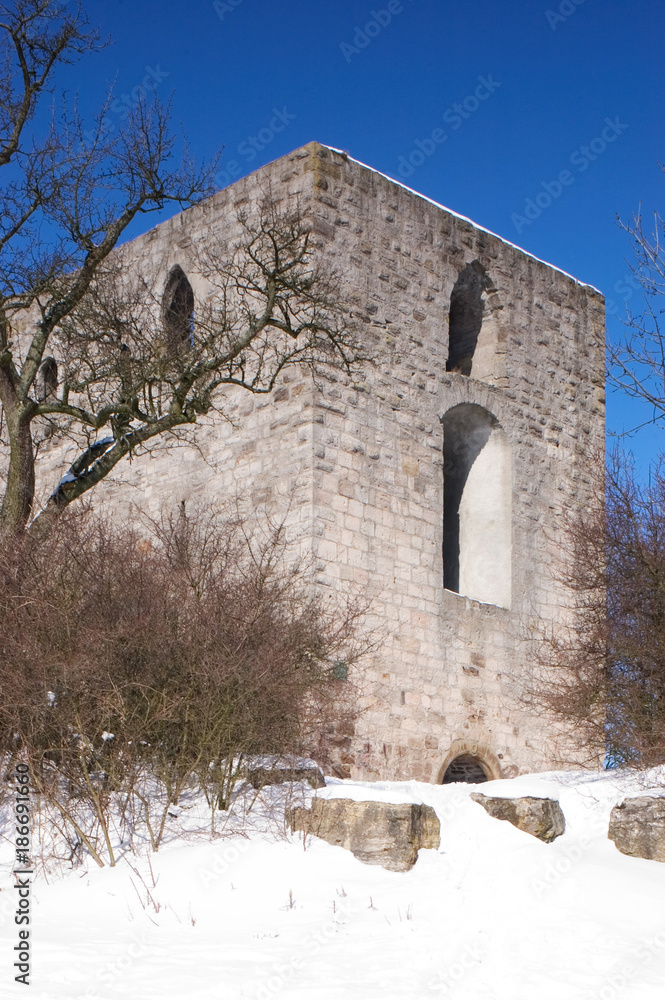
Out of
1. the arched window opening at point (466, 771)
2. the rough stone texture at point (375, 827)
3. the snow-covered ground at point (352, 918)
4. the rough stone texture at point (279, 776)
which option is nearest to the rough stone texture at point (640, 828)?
the snow-covered ground at point (352, 918)

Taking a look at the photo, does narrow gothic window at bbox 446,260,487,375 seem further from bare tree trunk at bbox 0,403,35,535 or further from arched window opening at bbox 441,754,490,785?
bare tree trunk at bbox 0,403,35,535

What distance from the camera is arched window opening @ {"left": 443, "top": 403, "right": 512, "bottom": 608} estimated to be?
14.0 m

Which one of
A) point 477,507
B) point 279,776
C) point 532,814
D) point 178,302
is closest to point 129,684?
point 279,776

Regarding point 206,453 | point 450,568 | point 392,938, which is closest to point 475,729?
point 450,568

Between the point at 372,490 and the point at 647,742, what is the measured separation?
4.26 meters

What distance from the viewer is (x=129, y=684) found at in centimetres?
776

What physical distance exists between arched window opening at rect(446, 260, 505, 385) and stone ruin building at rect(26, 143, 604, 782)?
19 millimetres

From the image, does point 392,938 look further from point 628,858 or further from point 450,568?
point 450,568

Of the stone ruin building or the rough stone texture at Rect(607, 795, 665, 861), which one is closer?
the rough stone texture at Rect(607, 795, 665, 861)

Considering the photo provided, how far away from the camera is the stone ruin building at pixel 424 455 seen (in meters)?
12.1

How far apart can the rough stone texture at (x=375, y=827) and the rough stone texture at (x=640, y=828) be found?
1258 millimetres

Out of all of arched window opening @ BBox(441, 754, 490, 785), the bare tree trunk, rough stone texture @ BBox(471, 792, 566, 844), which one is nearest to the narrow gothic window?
arched window opening @ BBox(441, 754, 490, 785)

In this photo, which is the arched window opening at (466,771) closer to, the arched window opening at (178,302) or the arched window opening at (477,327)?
the arched window opening at (477,327)

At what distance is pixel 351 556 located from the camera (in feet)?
39.4
